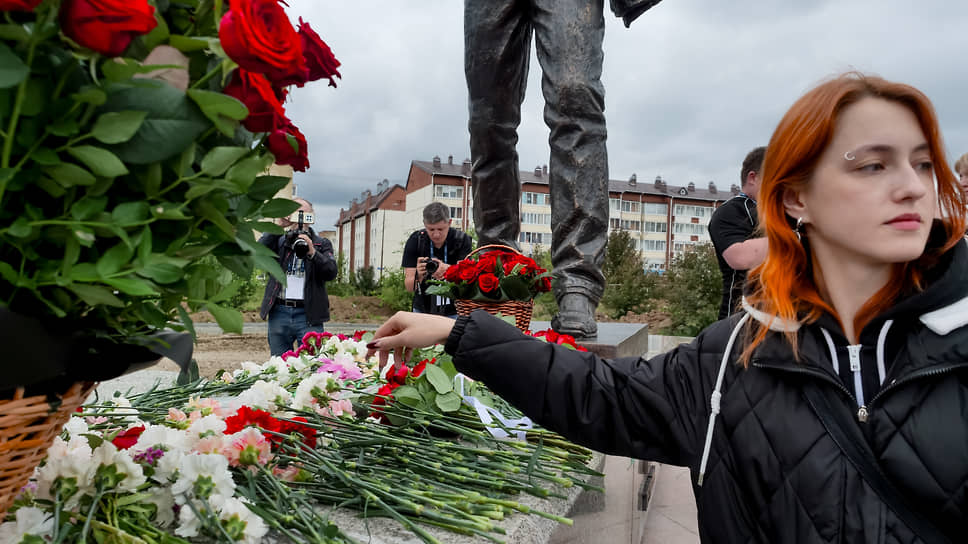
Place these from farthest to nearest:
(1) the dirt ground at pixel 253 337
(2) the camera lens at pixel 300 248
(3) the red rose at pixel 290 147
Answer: (1) the dirt ground at pixel 253 337, (2) the camera lens at pixel 300 248, (3) the red rose at pixel 290 147

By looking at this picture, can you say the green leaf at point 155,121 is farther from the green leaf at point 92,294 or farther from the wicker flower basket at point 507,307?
the wicker flower basket at point 507,307

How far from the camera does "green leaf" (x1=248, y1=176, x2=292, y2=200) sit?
2.82 ft

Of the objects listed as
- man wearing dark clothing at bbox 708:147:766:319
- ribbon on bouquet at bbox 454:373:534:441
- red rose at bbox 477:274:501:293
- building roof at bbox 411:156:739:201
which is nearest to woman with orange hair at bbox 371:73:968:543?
ribbon on bouquet at bbox 454:373:534:441

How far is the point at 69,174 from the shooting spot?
675 millimetres

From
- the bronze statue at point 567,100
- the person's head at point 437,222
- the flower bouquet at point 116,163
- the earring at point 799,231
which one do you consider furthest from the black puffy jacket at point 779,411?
the person's head at point 437,222

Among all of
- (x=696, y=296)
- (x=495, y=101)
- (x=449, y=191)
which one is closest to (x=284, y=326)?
(x=495, y=101)

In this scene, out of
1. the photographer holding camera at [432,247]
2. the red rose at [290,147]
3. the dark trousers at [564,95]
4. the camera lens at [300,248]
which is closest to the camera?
the red rose at [290,147]

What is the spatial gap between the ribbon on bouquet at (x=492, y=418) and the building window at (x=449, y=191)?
50482mm

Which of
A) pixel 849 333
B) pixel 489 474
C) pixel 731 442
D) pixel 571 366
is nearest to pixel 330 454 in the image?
pixel 489 474

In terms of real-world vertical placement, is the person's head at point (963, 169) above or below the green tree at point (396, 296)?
above

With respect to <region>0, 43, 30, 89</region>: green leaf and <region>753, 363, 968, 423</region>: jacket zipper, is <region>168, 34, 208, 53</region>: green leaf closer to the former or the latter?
<region>0, 43, 30, 89</region>: green leaf

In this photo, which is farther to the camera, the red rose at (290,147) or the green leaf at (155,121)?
the red rose at (290,147)

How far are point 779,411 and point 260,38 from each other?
3.41ft

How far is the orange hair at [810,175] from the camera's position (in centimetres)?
123
